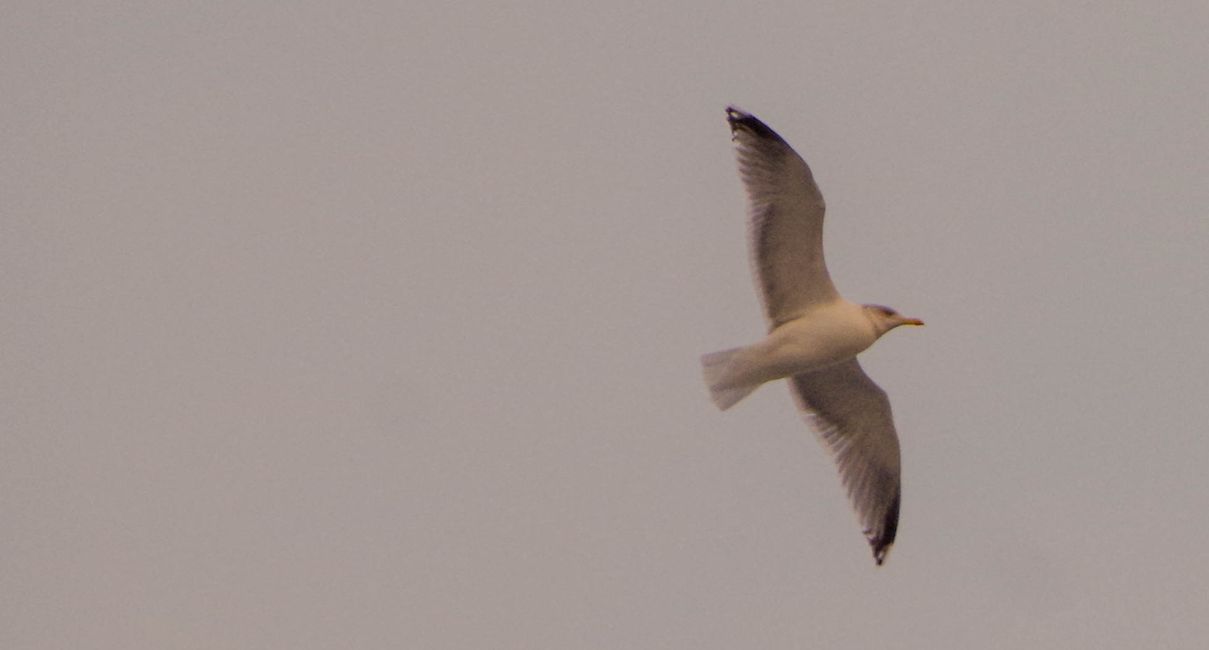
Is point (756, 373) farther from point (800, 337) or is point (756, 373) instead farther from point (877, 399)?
point (877, 399)

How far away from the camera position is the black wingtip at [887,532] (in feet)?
47.6

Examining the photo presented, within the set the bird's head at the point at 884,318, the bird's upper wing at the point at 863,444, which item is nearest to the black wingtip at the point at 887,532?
the bird's upper wing at the point at 863,444

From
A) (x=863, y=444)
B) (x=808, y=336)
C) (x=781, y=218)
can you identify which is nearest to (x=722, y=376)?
(x=808, y=336)

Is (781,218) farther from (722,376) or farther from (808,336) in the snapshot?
(722,376)

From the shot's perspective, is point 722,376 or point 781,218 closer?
point 781,218

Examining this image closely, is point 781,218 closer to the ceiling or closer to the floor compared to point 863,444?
closer to the ceiling

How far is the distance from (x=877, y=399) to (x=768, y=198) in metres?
2.25

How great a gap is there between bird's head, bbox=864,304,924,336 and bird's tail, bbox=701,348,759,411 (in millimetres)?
1007

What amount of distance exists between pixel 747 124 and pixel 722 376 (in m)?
1.79

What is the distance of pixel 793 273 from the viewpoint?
13.5 m

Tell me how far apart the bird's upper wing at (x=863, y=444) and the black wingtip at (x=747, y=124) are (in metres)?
2.34

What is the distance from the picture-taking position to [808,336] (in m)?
13.5

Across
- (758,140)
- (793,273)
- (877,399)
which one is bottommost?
(877,399)

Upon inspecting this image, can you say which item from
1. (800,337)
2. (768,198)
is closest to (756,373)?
(800,337)
